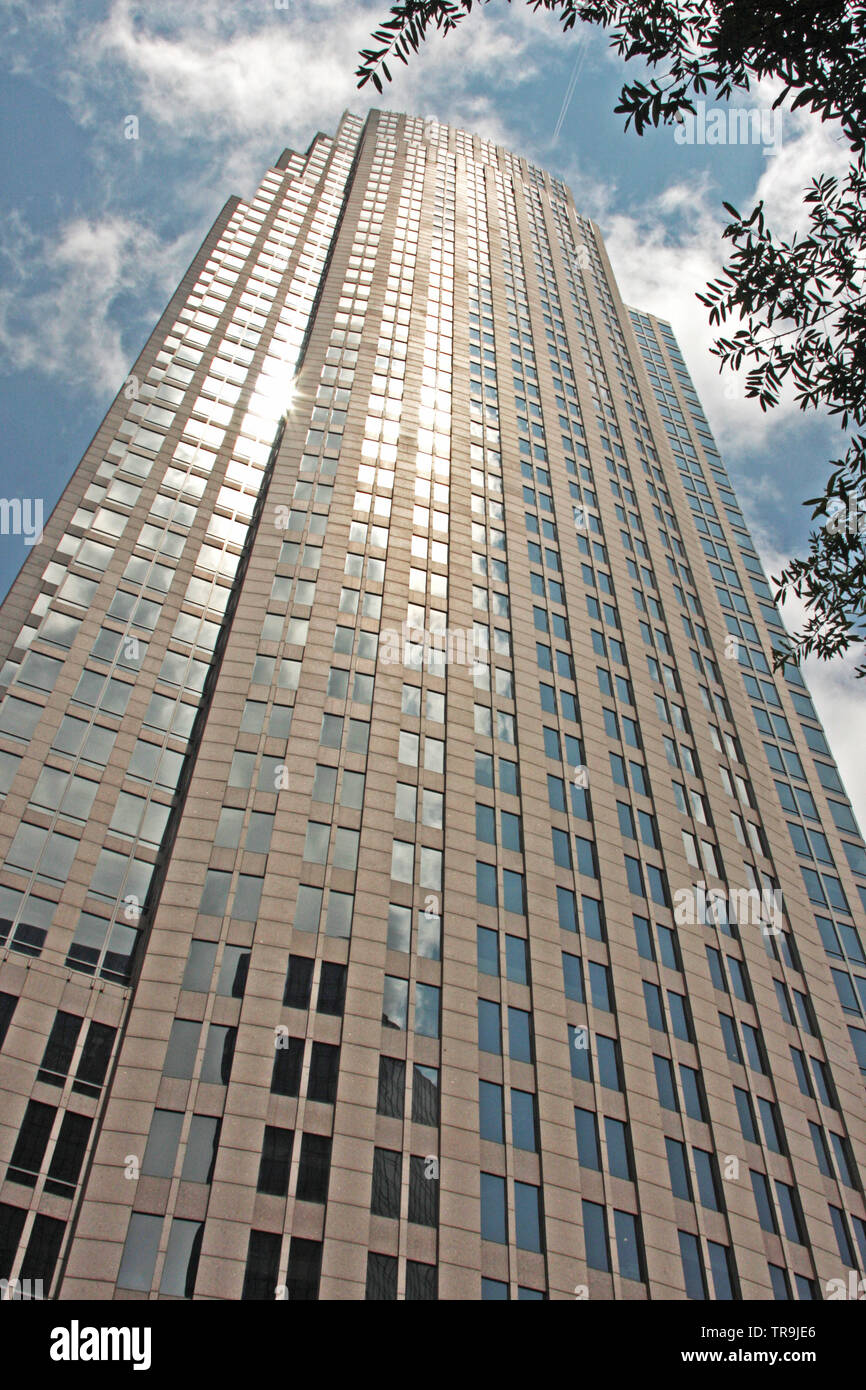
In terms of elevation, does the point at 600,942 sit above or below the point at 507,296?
below

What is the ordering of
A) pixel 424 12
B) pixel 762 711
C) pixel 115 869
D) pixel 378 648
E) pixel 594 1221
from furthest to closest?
pixel 762 711 < pixel 378 648 < pixel 115 869 < pixel 594 1221 < pixel 424 12

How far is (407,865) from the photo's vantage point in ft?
111

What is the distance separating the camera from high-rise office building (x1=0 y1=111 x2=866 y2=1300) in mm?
26344

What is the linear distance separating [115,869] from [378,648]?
541 inches

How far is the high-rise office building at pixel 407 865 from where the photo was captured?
26.3 meters

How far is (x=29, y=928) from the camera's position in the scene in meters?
34.7

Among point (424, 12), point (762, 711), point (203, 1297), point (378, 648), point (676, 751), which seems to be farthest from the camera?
point (762, 711)

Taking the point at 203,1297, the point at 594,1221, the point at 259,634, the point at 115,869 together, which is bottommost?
the point at 203,1297

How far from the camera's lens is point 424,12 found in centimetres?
1130

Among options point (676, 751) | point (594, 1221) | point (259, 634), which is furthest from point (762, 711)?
point (594, 1221)

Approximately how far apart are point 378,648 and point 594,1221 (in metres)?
22.5
